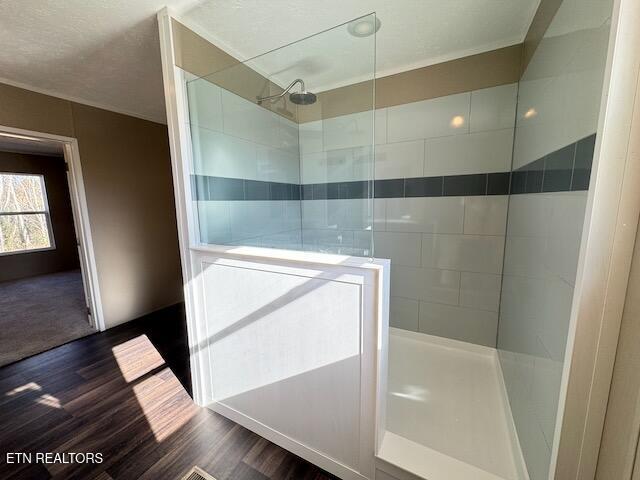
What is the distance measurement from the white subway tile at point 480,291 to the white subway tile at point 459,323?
0.06 meters

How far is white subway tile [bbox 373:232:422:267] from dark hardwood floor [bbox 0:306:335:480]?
1.54 m

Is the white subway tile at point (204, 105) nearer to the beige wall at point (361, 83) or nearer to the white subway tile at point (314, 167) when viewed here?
the beige wall at point (361, 83)

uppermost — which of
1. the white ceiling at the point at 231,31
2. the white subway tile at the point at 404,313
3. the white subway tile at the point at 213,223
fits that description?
the white ceiling at the point at 231,31

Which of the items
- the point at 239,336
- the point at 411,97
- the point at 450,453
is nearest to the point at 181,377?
the point at 239,336

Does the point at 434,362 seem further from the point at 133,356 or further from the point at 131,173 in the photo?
the point at 131,173

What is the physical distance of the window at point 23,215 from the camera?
445 cm

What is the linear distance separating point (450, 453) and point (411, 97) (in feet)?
7.56

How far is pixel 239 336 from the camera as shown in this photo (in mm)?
1426

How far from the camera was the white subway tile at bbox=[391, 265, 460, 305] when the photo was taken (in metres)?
2.10

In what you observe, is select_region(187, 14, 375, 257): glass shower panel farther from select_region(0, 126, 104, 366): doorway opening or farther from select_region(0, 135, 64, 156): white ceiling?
select_region(0, 135, 64, 156): white ceiling

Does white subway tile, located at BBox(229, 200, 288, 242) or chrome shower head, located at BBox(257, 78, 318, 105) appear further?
chrome shower head, located at BBox(257, 78, 318, 105)

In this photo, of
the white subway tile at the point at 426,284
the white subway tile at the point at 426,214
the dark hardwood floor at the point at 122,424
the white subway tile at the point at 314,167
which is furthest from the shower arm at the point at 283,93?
the dark hardwood floor at the point at 122,424

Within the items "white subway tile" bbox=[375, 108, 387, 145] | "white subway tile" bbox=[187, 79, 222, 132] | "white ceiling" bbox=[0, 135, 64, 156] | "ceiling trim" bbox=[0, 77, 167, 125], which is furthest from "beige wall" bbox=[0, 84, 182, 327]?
"white subway tile" bbox=[375, 108, 387, 145]

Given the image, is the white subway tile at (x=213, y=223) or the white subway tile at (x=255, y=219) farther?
the white subway tile at (x=255, y=219)
